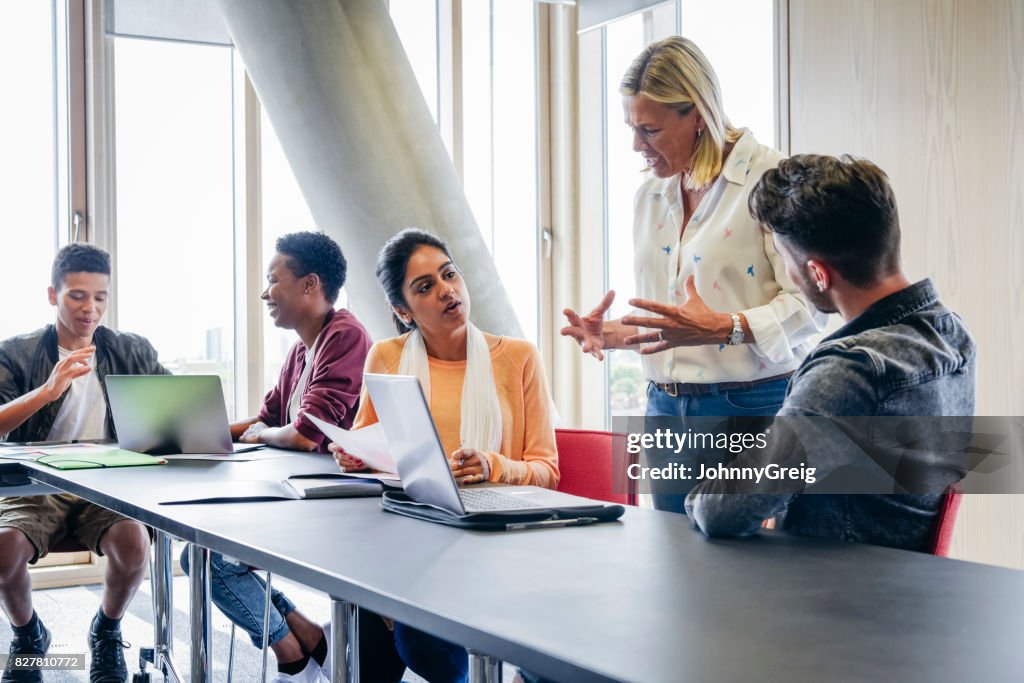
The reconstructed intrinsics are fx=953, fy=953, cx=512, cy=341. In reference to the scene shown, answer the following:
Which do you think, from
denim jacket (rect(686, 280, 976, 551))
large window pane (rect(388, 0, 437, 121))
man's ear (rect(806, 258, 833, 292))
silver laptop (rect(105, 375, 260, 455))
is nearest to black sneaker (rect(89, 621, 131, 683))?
silver laptop (rect(105, 375, 260, 455))

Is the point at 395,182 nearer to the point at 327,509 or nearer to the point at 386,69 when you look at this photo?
the point at 386,69

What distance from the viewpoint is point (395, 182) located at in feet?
12.1

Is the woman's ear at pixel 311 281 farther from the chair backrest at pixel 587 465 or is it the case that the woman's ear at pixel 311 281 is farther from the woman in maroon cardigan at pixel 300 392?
the chair backrest at pixel 587 465

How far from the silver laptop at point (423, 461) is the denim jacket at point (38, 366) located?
1756 millimetres

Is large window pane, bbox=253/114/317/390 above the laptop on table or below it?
above

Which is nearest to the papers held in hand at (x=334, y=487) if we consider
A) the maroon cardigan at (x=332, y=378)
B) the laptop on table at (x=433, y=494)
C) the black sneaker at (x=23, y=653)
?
the laptop on table at (x=433, y=494)

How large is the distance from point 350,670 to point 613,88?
13.5 feet

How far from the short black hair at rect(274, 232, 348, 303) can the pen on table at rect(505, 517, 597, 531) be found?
5.94ft

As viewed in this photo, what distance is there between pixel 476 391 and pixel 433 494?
2.43ft

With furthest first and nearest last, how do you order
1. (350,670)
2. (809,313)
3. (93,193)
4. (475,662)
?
(93,193) → (809,313) → (350,670) → (475,662)

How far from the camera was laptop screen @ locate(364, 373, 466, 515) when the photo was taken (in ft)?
4.48

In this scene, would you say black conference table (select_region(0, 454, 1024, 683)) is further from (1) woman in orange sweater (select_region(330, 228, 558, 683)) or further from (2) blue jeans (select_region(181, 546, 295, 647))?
(2) blue jeans (select_region(181, 546, 295, 647))

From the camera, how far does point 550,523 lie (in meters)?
1.41

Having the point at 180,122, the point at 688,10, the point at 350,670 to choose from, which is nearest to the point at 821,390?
the point at 350,670
